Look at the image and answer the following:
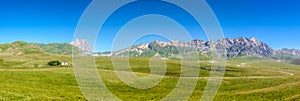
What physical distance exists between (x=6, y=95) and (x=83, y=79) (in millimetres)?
41201

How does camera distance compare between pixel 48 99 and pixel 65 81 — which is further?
pixel 65 81

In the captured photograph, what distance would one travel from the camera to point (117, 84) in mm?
80500

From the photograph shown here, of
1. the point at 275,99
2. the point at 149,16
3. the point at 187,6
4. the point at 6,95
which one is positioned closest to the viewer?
the point at 187,6

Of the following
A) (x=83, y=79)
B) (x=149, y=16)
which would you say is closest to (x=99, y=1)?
(x=149, y=16)

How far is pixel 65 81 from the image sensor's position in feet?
260

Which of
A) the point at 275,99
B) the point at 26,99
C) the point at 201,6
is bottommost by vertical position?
the point at 275,99

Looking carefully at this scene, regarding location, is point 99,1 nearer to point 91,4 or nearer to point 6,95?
point 91,4

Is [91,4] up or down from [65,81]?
up

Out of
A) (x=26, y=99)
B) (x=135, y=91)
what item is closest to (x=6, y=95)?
(x=26, y=99)

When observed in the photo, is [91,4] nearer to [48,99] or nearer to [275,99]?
[48,99]

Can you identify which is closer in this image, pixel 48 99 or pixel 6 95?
pixel 6 95

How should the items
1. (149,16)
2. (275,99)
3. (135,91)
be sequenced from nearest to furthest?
1. (149,16)
2. (275,99)
3. (135,91)

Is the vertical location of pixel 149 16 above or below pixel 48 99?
above

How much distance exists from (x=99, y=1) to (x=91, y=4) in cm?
107
